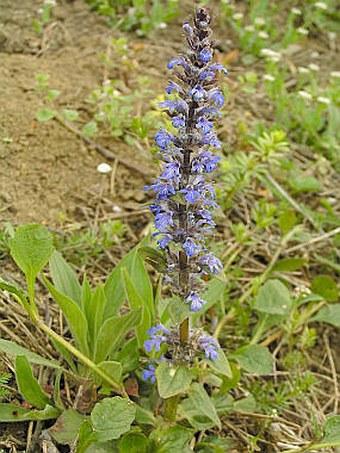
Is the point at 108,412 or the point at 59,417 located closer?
the point at 108,412

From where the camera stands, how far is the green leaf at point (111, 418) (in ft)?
7.63

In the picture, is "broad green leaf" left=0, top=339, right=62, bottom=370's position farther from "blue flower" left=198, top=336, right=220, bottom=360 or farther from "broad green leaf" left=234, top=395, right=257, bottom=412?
"broad green leaf" left=234, top=395, right=257, bottom=412

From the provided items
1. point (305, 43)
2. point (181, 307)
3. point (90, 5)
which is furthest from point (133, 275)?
point (305, 43)

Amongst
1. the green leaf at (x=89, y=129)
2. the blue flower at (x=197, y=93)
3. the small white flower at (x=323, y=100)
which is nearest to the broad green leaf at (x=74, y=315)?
the blue flower at (x=197, y=93)

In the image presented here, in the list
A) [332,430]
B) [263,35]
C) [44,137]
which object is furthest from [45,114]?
[332,430]

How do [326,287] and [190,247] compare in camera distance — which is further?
[326,287]

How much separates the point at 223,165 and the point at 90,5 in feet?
8.06

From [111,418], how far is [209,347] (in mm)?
490

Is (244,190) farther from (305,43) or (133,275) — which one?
(305,43)

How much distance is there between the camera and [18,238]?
238cm

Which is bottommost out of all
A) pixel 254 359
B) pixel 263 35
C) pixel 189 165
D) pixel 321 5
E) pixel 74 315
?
pixel 254 359

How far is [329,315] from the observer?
3.50 meters

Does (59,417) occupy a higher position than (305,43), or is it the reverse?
(305,43)

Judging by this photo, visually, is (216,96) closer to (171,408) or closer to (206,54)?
(206,54)
